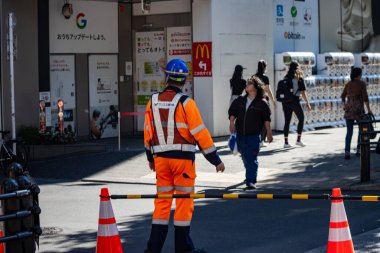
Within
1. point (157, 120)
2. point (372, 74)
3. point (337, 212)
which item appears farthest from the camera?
point (372, 74)

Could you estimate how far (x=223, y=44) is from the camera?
24.1 metres

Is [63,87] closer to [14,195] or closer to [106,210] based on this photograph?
[106,210]

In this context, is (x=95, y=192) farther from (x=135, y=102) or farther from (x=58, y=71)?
(x=135, y=102)

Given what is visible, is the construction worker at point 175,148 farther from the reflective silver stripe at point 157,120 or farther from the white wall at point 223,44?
the white wall at point 223,44

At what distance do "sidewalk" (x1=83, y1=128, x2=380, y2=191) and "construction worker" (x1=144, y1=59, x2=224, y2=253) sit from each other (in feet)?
20.7

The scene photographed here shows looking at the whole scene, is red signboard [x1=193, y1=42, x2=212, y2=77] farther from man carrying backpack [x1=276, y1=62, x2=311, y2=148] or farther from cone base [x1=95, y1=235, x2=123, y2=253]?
cone base [x1=95, y1=235, x2=123, y2=253]

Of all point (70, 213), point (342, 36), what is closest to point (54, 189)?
point (70, 213)

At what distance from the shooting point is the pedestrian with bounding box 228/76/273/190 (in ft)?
50.0

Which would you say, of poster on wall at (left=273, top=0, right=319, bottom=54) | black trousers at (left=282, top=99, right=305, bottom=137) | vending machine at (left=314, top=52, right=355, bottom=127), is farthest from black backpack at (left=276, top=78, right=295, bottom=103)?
vending machine at (left=314, top=52, right=355, bottom=127)

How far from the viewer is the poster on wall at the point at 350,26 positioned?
94.2 feet

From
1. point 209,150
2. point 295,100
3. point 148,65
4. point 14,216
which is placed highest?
point 148,65

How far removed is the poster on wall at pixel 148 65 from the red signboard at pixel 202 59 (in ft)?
4.52

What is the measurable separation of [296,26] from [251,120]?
12297 millimetres

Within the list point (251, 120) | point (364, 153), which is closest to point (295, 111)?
point (364, 153)
